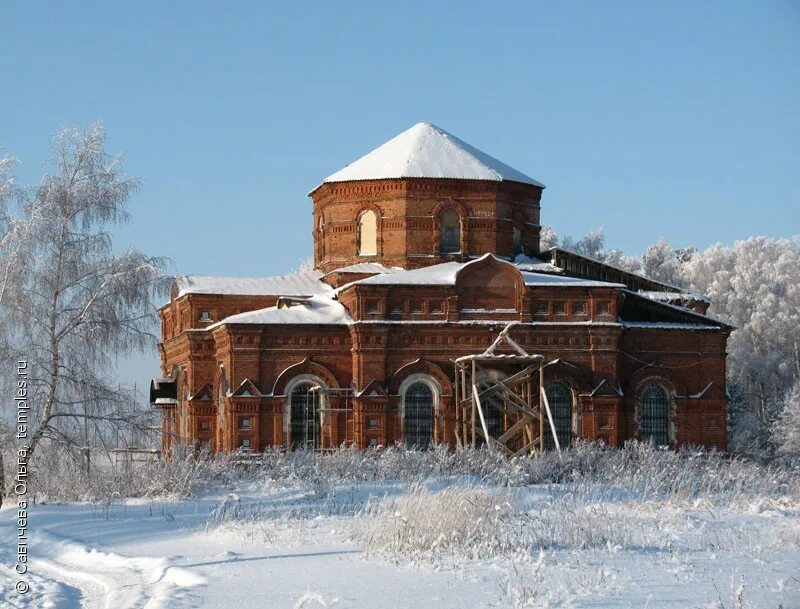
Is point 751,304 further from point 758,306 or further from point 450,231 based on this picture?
point 450,231

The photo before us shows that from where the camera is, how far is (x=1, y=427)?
19.8m

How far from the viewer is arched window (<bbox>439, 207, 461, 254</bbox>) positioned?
1231 inches

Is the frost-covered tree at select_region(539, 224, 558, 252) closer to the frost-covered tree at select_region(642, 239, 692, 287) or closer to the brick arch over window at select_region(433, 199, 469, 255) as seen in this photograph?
the frost-covered tree at select_region(642, 239, 692, 287)

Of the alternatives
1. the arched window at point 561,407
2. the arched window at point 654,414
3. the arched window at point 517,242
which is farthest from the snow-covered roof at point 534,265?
the arched window at point 654,414

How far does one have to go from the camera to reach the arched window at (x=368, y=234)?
31.4m

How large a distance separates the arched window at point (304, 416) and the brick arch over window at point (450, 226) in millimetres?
5452

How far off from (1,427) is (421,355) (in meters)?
10.6

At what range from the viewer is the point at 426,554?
11.1m

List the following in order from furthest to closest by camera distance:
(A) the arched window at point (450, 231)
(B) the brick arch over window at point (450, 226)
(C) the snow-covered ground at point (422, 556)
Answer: (A) the arched window at point (450, 231), (B) the brick arch over window at point (450, 226), (C) the snow-covered ground at point (422, 556)

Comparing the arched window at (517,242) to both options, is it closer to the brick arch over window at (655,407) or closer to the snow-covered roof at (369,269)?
the snow-covered roof at (369,269)

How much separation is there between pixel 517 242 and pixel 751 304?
25640 millimetres

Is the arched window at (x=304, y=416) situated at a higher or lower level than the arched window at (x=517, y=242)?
lower

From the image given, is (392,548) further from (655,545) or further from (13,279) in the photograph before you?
(13,279)

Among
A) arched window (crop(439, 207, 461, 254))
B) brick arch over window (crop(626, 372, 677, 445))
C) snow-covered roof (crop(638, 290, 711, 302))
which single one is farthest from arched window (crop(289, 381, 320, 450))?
snow-covered roof (crop(638, 290, 711, 302))
